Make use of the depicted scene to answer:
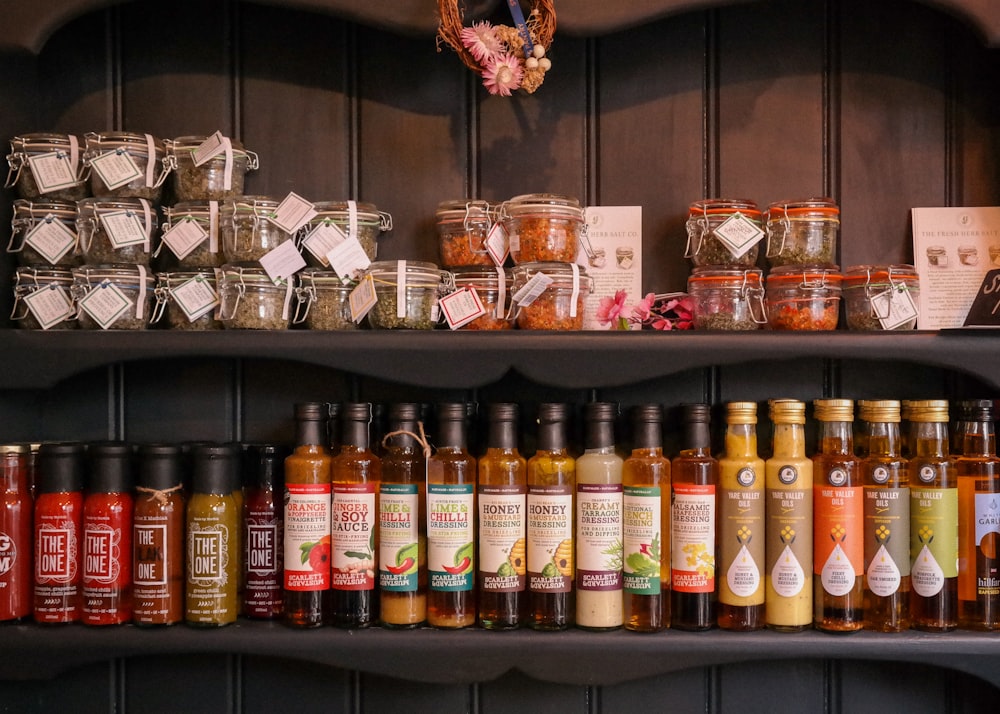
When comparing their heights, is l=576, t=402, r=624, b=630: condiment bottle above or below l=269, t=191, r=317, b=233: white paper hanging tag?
below

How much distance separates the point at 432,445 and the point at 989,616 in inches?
33.3

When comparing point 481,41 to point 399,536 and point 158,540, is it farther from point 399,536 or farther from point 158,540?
point 158,540

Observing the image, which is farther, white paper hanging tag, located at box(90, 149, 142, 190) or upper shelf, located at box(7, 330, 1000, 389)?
white paper hanging tag, located at box(90, 149, 142, 190)

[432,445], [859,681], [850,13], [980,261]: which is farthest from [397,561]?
[850,13]

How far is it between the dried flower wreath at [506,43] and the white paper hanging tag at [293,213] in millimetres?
333

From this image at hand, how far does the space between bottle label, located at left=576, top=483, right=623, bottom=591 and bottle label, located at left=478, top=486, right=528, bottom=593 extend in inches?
3.5

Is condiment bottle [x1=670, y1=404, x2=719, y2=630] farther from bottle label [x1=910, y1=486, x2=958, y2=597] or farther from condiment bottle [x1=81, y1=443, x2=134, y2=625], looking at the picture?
condiment bottle [x1=81, y1=443, x2=134, y2=625]

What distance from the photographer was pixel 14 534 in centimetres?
127

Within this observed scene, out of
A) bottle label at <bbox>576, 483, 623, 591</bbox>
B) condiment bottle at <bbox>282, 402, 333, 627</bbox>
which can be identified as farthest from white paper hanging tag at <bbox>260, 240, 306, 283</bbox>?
bottle label at <bbox>576, 483, 623, 591</bbox>

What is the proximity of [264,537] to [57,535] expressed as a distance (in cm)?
29

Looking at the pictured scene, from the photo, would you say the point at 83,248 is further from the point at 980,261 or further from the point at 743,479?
the point at 980,261

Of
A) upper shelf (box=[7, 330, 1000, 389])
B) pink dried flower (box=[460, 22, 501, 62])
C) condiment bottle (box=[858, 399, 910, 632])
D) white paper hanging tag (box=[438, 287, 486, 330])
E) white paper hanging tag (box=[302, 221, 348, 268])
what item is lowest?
condiment bottle (box=[858, 399, 910, 632])

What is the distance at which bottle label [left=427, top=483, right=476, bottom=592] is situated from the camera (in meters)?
1.24

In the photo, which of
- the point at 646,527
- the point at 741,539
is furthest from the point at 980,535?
the point at 646,527
